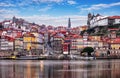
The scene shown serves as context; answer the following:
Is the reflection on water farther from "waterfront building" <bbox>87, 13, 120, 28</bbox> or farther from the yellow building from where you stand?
"waterfront building" <bbox>87, 13, 120, 28</bbox>

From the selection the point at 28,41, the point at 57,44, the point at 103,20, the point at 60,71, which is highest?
the point at 103,20

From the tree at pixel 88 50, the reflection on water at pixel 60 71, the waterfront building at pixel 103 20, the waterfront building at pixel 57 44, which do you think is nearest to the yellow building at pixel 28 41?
the waterfront building at pixel 57 44

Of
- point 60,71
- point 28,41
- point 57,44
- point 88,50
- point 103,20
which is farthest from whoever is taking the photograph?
point 103,20

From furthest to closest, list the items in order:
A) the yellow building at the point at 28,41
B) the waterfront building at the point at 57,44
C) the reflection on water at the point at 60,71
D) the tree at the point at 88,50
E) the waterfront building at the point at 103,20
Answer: the waterfront building at the point at 103,20
the waterfront building at the point at 57,44
the yellow building at the point at 28,41
the tree at the point at 88,50
the reflection on water at the point at 60,71

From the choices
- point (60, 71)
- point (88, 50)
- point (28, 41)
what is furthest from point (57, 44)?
point (60, 71)

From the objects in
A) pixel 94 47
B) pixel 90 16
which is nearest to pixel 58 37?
pixel 94 47

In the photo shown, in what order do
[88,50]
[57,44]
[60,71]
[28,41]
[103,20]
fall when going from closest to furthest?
[60,71] < [88,50] < [28,41] < [57,44] < [103,20]

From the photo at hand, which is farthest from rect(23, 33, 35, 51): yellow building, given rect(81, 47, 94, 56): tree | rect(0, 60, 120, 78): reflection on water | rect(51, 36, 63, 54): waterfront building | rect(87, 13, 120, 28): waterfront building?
rect(0, 60, 120, 78): reflection on water

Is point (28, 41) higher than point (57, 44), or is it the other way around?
point (28, 41)

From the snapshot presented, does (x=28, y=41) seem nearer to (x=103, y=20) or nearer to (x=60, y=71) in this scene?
(x=103, y=20)

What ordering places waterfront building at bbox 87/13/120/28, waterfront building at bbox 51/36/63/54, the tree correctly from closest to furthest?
the tree
waterfront building at bbox 51/36/63/54
waterfront building at bbox 87/13/120/28

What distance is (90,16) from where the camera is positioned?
77875 millimetres

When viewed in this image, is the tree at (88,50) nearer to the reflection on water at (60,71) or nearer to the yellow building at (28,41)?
the yellow building at (28,41)

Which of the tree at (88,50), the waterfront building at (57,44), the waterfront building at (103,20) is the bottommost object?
the tree at (88,50)
